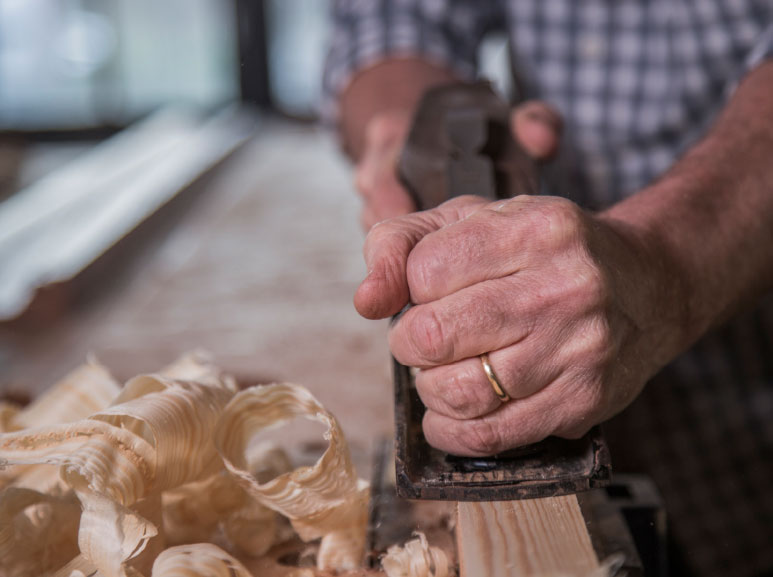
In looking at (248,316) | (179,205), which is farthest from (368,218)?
(179,205)

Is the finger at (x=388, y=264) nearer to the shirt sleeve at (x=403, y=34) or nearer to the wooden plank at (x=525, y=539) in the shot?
the wooden plank at (x=525, y=539)

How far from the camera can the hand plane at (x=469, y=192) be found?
476mm

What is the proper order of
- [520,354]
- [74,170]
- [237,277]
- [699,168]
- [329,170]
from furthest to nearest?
[329,170] < [74,170] < [237,277] < [699,168] < [520,354]

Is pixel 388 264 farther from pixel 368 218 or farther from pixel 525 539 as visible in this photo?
pixel 368 218

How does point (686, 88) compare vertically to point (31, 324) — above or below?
above

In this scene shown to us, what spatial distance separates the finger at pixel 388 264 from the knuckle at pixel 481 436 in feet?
0.31

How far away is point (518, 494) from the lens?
1.56 ft

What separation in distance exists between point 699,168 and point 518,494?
39cm

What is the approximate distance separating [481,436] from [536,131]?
39 centimetres

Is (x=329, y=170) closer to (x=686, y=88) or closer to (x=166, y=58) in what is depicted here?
(x=686, y=88)

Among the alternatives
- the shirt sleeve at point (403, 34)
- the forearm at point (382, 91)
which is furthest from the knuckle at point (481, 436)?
the shirt sleeve at point (403, 34)

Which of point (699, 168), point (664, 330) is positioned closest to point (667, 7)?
point (699, 168)

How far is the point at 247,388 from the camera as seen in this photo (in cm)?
56

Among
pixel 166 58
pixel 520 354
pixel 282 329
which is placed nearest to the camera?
pixel 520 354
